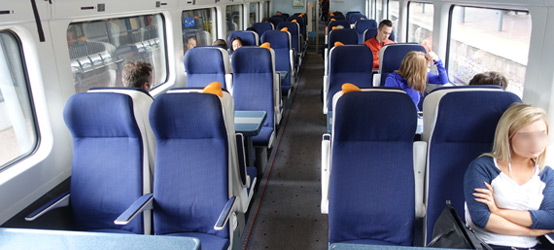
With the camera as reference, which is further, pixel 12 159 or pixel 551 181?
pixel 12 159

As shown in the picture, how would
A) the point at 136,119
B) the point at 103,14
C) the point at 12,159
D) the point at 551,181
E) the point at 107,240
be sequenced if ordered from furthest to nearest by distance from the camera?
1. the point at 103,14
2. the point at 12,159
3. the point at 136,119
4. the point at 551,181
5. the point at 107,240

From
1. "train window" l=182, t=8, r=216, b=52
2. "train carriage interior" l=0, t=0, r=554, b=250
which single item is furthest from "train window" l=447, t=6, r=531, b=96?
"train window" l=182, t=8, r=216, b=52

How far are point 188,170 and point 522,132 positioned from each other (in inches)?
69.8

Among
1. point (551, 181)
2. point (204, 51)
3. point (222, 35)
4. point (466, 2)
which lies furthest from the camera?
point (222, 35)

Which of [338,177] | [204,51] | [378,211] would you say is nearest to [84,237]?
[338,177]

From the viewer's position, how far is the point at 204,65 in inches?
179

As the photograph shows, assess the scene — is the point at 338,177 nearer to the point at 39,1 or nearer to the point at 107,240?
the point at 107,240

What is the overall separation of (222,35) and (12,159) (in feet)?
17.3

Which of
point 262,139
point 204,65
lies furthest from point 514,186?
point 204,65

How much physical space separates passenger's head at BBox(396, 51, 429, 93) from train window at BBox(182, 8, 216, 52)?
133 inches

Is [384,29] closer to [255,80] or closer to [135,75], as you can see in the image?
[255,80]

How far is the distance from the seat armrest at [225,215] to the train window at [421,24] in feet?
12.9

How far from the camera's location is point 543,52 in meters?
2.46

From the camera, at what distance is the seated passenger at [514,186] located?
1934 millimetres
